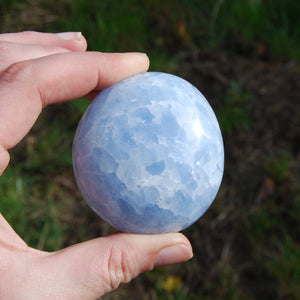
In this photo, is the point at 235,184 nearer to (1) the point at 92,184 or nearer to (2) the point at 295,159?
(2) the point at 295,159

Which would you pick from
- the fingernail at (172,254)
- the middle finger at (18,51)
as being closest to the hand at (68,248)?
the fingernail at (172,254)

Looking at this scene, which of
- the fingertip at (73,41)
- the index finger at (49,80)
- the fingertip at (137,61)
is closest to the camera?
the index finger at (49,80)

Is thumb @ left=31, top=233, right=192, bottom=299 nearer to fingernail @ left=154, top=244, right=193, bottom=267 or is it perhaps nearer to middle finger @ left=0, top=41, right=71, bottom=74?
fingernail @ left=154, top=244, right=193, bottom=267

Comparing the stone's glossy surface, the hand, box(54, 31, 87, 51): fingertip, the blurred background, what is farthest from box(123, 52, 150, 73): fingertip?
the blurred background

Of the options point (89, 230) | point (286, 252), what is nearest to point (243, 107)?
point (286, 252)

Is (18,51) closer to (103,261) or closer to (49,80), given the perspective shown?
(49,80)

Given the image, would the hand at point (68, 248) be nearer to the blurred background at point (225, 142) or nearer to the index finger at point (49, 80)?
the index finger at point (49, 80)

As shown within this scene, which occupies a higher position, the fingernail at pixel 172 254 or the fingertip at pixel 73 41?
the fingertip at pixel 73 41
